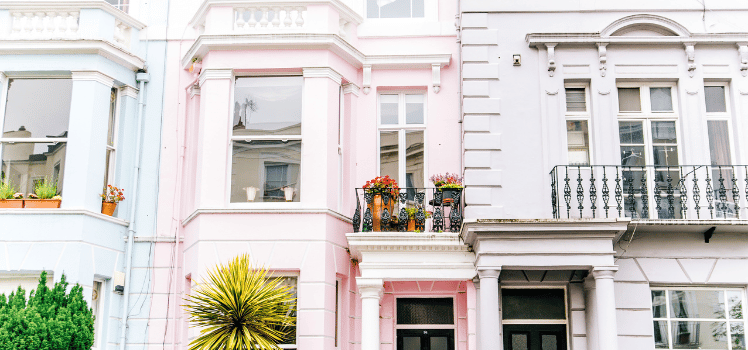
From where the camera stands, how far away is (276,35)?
11.9 meters

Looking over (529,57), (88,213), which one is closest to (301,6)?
(529,57)

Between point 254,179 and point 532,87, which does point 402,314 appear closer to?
point 254,179

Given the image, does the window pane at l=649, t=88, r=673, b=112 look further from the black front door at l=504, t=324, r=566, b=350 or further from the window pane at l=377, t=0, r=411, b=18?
the window pane at l=377, t=0, r=411, b=18

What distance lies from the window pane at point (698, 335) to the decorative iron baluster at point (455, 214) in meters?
3.08

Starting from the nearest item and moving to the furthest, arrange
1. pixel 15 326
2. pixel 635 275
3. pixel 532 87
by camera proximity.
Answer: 1. pixel 15 326
2. pixel 635 275
3. pixel 532 87

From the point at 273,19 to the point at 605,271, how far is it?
233 inches

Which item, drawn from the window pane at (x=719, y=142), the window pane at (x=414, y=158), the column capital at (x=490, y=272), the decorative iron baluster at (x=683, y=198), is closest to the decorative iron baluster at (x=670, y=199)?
the decorative iron baluster at (x=683, y=198)

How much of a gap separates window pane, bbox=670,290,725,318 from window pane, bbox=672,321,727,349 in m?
0.11

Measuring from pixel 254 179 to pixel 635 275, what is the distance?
17.4 feet

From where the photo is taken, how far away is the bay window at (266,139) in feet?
38.3

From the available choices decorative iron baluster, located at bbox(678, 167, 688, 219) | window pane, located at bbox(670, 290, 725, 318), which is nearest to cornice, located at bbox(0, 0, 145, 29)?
decorative iron baluster, located at bbox(678, 167, 688, 219)

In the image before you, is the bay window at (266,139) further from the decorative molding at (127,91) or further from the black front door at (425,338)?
the black front door at (425,338)

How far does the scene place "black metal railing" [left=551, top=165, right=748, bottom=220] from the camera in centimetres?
1082

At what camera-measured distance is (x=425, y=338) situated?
469 inches
